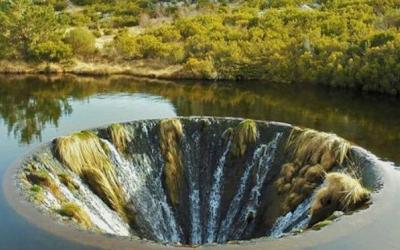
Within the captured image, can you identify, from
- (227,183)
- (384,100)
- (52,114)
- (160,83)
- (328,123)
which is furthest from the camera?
(160,83)

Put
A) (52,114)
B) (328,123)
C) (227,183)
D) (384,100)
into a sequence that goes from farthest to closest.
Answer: (384,100), (52,114), (328,123), (227,183)

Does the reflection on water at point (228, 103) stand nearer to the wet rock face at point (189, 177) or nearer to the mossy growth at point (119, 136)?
the wet rock face at point (189, 177)

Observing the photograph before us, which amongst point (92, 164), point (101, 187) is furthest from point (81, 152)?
point (101, 187)

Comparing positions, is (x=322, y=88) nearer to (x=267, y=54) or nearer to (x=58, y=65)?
(x=267, y=54)

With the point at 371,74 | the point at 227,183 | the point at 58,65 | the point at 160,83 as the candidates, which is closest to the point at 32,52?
the point at 58,65

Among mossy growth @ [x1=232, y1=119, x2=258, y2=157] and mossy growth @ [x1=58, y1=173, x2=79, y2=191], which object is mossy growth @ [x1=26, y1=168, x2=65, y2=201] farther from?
mossy growth @ [x1=232, y1=119, x2=258, y2=157]

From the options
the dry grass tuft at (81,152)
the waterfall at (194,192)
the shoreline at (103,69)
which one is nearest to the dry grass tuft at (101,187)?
the dry grass tuft at (81,152)
